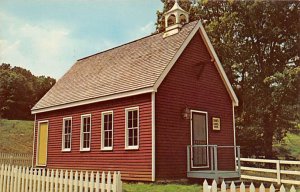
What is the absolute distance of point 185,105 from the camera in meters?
15.9

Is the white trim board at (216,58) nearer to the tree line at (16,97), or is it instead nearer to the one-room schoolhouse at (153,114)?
the one-room schoolhouse at (153,114)

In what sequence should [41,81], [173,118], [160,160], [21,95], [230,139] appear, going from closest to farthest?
[160,160], [173,118], [230,139], [21,95], [41,81]

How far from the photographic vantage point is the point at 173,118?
15.1 metres

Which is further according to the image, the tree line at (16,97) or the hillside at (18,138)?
the tree line at (16,97)

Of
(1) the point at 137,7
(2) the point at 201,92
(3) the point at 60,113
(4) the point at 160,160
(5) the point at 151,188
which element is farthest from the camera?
(3) the point at 60,113

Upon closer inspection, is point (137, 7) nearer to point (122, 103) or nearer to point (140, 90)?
point (140, 90)

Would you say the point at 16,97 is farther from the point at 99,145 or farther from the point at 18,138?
the point at 99,145

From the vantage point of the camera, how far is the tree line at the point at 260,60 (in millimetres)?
28094

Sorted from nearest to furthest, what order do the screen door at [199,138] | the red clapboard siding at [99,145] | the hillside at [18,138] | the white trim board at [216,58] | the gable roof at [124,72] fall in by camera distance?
the red clapboard siding at [99,145] → the gable roof at [124,72] → the screen door at [199,138] → the white trim board at [216,58] → the hillside at [18,138]

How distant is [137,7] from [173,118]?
612cm

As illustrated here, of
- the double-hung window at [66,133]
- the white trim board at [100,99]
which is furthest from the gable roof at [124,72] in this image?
the double-hung window at [66,133]

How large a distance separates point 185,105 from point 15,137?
28461 mm

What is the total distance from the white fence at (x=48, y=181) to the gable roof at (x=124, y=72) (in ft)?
21.3

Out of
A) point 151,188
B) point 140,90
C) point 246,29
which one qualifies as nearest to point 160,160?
point 151,188
